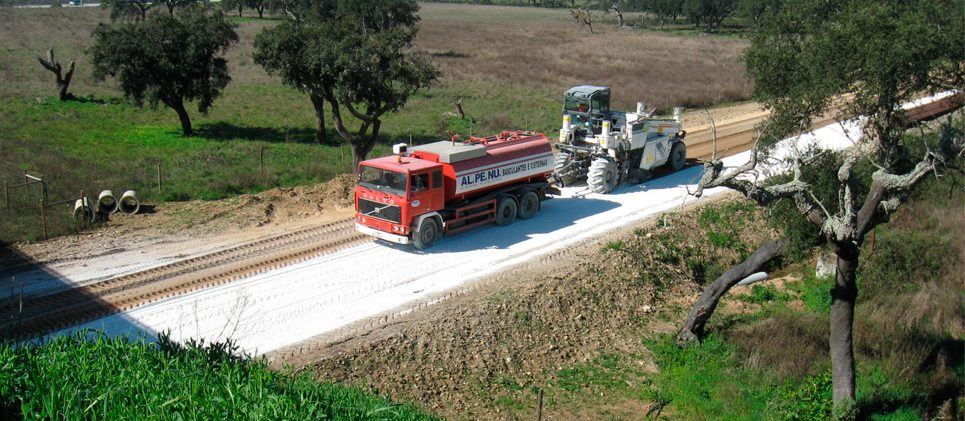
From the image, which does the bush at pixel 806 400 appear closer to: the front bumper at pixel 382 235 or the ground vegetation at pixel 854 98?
the ground vegetation at pixel 854 98

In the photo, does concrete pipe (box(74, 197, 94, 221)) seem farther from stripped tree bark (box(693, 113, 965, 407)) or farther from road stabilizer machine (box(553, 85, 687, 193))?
stripped tree bark (box(693, 113, 965, 407))

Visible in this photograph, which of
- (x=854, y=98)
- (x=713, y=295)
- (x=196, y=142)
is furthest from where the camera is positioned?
(x=196, y=142)

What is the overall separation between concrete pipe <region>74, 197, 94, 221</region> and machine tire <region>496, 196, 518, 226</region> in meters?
10.5

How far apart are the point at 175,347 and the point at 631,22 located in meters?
107

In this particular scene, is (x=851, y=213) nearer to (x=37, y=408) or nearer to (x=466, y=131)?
(x=37, y=408)

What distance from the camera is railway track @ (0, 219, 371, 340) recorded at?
15.3m

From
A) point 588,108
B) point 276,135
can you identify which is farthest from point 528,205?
point 276,135

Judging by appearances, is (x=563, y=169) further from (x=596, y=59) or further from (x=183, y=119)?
(x=596, y=59)

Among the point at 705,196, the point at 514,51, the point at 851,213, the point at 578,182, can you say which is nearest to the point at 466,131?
the point at 578,182

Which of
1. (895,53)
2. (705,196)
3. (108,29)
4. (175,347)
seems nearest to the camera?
(175,347)

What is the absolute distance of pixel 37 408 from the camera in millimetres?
8625

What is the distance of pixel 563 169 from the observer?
82.6ft

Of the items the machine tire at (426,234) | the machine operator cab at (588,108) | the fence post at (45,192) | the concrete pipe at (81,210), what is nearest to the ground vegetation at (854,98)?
the machine operator cab at (588,108)

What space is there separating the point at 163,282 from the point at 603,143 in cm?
1311
